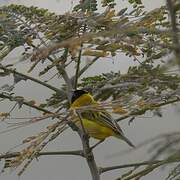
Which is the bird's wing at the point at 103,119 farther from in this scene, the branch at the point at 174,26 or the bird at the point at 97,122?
the branch at the point at 174,26

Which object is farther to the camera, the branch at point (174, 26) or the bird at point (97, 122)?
the bird at point (97, 122)

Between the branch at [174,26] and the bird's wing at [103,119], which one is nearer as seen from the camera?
the branch at [174,26]

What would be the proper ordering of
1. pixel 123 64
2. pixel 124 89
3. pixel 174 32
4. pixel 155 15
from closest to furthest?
pixel 174 32 < pixel 155 15 < pixel 124 89 < pixel 123 64

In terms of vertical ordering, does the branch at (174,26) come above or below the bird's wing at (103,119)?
below

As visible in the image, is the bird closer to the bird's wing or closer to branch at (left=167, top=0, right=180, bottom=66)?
the bird's wing

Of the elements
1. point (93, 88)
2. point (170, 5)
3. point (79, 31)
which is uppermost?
point (79, 31)

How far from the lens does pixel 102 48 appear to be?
70 cm

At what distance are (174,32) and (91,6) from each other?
2.58 ft

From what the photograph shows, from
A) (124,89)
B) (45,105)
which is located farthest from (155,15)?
(45,105)

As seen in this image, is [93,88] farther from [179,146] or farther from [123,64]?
[179,146]

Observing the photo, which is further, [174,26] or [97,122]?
[97,122]

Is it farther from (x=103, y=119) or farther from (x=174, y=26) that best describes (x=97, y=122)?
(x=174, y=26)

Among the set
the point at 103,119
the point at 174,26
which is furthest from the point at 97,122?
the point at 174,26

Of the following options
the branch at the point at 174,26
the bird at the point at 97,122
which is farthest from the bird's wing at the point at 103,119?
the branch at the point at 174,26
